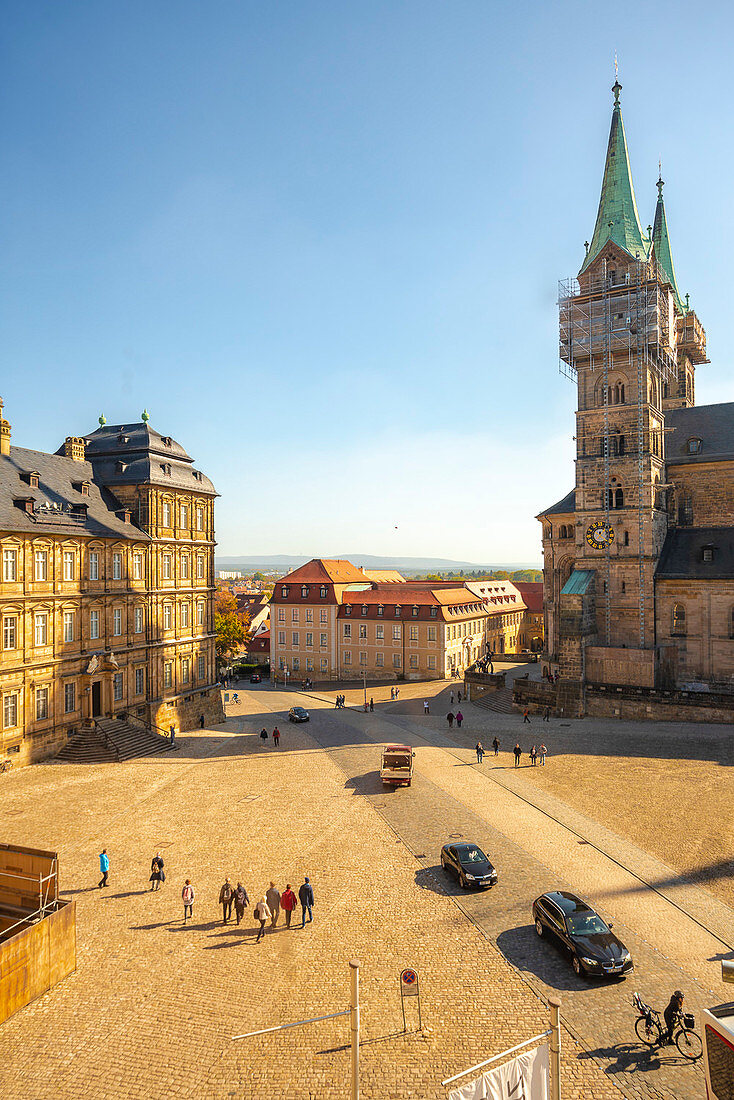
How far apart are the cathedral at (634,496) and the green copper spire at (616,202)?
0.10 meters

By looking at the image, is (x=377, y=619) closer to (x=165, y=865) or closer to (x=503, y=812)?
(x=503, y=812)

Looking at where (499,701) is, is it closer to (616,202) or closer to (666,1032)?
(666,1032)

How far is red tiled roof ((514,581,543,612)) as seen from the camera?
102 metres

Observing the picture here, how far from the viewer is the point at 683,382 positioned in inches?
2931

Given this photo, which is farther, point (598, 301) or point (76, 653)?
point (598, 301)

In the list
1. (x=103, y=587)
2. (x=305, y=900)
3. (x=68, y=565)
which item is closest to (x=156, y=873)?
(x=305, y=900)

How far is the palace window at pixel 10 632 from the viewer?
35188 mm

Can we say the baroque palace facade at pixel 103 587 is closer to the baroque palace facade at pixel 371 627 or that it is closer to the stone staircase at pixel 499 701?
the stone staircase at pixel 499 701

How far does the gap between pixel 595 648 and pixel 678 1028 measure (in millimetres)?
39924

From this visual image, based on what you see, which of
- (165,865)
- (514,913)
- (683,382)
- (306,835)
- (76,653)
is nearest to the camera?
(514,913)

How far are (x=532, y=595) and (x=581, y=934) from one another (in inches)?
3617

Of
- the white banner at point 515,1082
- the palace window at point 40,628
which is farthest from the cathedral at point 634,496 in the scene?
the white banner at point 515,1082

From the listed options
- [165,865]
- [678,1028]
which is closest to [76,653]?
[165,865]

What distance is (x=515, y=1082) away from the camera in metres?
9.32
